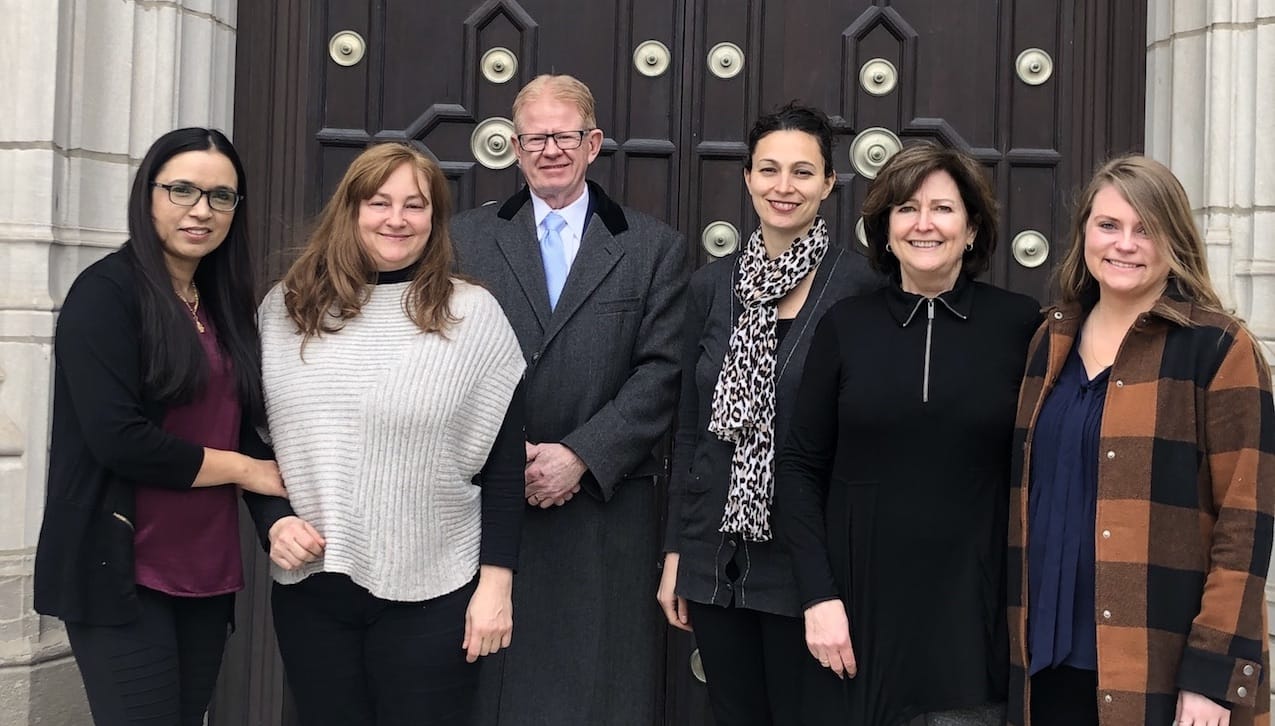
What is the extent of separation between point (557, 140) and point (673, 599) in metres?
1.14

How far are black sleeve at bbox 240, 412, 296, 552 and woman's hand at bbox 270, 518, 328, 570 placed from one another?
6 cm

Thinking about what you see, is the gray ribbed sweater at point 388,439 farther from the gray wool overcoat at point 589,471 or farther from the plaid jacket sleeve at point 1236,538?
the plaid jacket sleeve at point 1236,538

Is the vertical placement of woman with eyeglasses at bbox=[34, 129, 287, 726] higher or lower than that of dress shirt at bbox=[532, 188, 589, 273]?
lower

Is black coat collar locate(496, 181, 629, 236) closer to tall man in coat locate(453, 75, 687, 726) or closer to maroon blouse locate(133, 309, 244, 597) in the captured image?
tall man in coat locate(453, 75, 687, 726)

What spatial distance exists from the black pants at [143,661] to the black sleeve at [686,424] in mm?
1042

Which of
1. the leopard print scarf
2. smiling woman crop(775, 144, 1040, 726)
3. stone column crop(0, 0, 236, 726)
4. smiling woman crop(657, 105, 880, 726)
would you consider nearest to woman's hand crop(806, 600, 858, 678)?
smiling woman crop(775, 144, 1040, 726)

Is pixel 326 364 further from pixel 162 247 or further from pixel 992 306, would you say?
pixel 992 306

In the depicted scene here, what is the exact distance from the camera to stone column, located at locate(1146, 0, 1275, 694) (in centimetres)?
323

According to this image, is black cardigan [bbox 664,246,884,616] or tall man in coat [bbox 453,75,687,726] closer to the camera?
black cardigan [bbox 664,246,884,616]

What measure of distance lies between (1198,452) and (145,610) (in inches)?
77.3

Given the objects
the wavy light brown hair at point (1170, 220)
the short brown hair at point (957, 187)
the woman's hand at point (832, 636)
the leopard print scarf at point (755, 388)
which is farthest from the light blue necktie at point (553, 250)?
the wavy light brown hair at point (1170, 220)

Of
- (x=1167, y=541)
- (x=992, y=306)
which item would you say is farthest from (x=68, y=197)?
(x=1167, y=541)

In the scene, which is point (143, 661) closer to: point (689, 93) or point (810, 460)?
point (810, 460)

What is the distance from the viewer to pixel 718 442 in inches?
108
